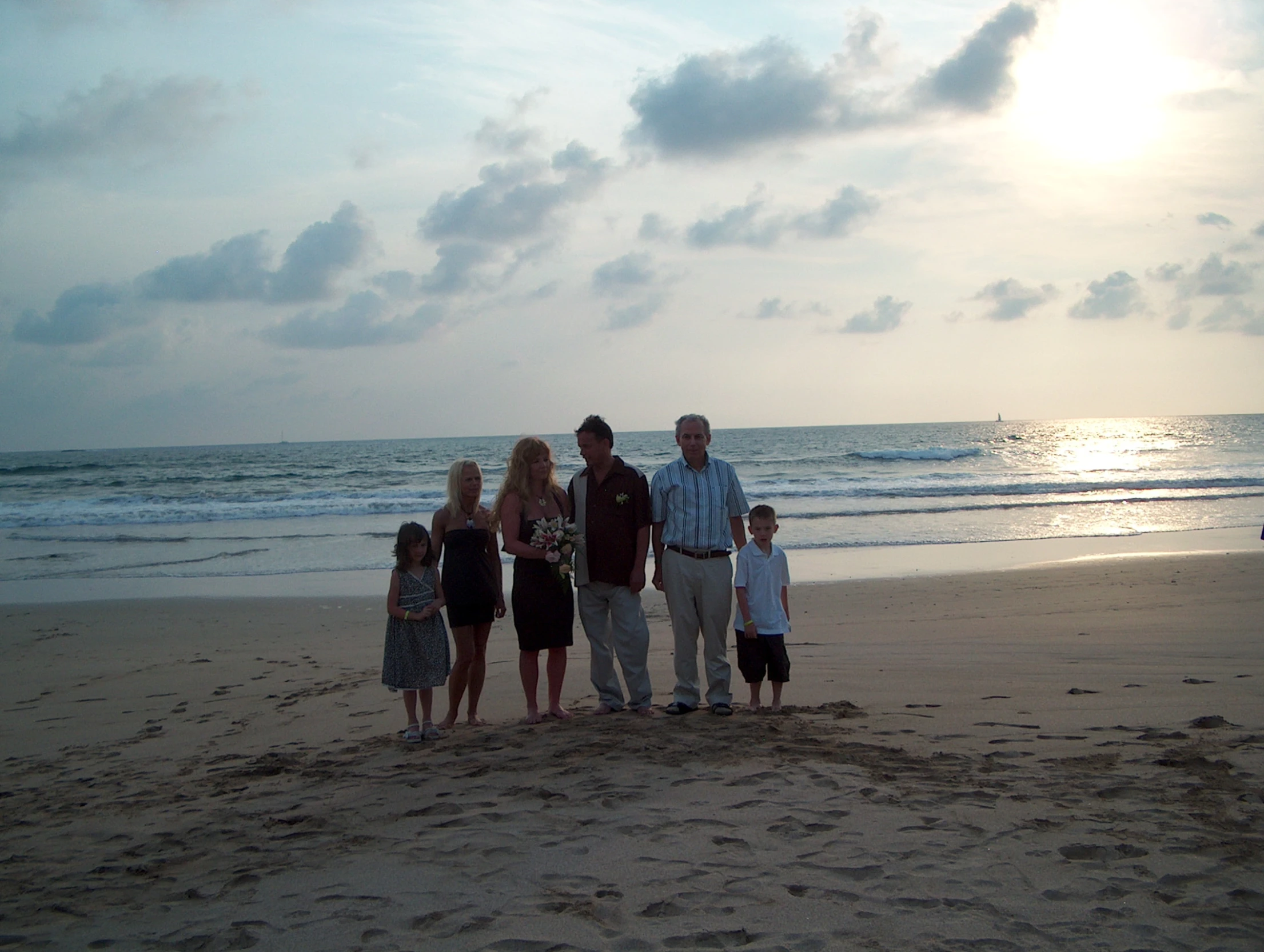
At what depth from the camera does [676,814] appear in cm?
375

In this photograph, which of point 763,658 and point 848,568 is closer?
point 763,658

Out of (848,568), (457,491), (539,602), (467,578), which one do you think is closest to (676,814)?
(539,602)

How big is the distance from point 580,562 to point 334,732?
6.41ft

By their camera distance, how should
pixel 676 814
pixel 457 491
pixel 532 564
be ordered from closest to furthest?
pixel 676 814
pixel 532 564
pixel 457 491

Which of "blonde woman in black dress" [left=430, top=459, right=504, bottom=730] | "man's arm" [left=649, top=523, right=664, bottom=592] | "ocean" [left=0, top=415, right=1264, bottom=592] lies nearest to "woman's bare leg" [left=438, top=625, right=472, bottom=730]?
"blonde woman in black dress" [left=430, top=459, right=504, bottom=730]

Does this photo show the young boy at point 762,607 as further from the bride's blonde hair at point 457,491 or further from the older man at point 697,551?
the bride's blonde hair at point 457,491

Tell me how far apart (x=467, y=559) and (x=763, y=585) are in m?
1.79

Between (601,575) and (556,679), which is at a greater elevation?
(601,575)

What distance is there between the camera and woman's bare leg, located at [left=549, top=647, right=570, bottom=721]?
17.9ft

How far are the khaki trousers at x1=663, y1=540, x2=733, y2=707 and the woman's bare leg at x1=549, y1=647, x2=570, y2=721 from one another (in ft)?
2.31

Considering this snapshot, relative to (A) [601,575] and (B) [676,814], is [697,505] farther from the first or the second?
(B) [676,814]

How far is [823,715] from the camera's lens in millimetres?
5426

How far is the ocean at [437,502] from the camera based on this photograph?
16547 millimetres

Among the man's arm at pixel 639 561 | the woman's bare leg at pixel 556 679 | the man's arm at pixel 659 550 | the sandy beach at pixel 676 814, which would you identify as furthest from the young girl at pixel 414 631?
the man's arm at pixel 659 550
